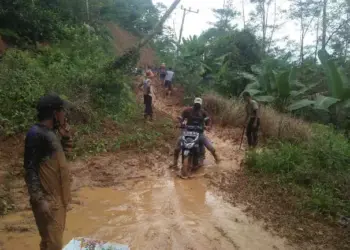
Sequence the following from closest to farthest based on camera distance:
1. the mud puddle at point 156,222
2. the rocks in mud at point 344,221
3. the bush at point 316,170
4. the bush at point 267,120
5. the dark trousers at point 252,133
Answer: the mud puddle at point 156,222 → the rocks in mud at point 344,221 → the bush at point 316,170 → the dark trousers at point 252,133 → the bush at point 267,120

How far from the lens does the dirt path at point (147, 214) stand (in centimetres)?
458

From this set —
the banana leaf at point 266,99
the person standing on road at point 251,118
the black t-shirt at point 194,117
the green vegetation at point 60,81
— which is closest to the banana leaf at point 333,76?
the banana leaf at point 266,99

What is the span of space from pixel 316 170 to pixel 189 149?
2.64 metres

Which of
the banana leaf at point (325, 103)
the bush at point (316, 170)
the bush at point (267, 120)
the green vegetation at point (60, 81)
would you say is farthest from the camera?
the banana leaf at point (325, 103)

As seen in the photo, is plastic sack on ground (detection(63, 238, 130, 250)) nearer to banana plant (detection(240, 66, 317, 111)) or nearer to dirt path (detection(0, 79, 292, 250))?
dirt path (detection(0, 79, 292, 250))

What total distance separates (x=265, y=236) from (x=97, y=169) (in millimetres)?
3804

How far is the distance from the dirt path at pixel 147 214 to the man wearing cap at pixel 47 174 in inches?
58.0

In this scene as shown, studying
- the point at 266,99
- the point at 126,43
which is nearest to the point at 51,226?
the point at 266,99

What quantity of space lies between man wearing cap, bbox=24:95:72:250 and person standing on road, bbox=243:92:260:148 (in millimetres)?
7001

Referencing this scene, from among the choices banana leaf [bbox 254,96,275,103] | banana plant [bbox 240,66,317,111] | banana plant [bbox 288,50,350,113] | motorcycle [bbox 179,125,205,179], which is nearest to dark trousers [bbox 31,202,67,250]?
motorcycle [bbox 179,125,205,179]

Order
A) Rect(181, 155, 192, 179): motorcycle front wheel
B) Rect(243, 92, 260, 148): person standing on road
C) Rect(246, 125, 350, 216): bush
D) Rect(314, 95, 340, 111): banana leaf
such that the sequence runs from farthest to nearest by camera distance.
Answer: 1. Rect(314, 95, 340, 111): banana leaf
2. Rect(243, 92, 260, 148): person standing on road
3. Rect(181, 155, 192, 179): motorcycle front wheel
4. Rect(246, 125, 350, 216): bush

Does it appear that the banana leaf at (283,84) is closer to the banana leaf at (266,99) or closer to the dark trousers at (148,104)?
the banana leaf at (266,99)

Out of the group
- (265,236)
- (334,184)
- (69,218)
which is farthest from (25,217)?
(334,184)

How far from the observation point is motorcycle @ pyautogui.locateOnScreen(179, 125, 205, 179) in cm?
730
